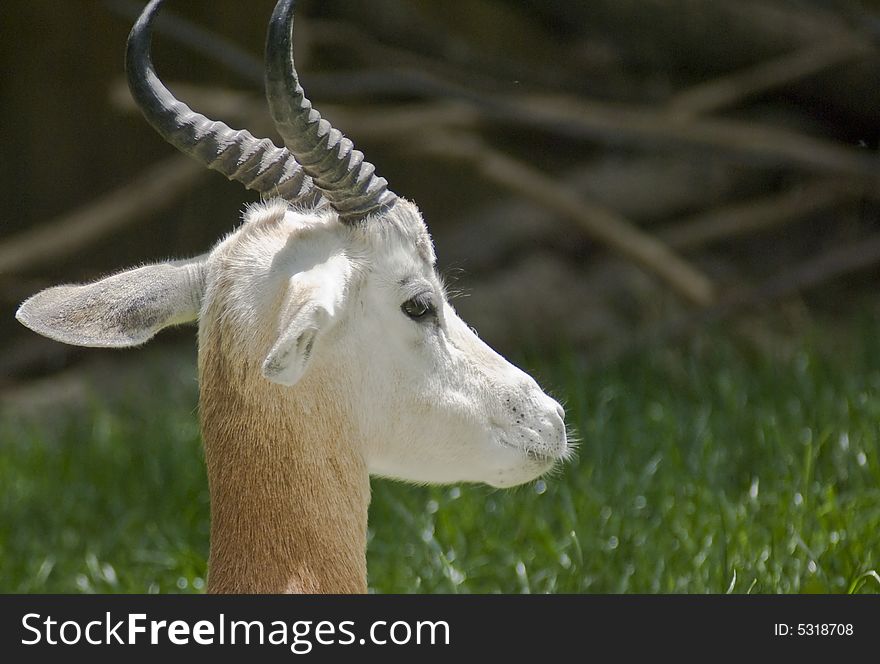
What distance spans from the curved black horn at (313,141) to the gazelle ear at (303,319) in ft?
0.61

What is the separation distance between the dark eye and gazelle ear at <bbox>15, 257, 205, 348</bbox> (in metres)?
0.48

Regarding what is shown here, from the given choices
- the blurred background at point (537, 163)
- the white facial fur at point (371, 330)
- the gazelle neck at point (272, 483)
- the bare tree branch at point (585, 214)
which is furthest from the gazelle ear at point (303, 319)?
the bare tree branch at point (585, 214)

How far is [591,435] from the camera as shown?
5102mm

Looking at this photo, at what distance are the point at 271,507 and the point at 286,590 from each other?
0.19 m

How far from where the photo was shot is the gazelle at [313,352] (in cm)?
274

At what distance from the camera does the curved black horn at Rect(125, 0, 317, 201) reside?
108 inches

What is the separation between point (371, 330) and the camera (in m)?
2.82

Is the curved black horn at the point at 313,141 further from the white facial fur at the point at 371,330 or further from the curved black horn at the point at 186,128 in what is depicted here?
the curved black horn at the point at 186,128

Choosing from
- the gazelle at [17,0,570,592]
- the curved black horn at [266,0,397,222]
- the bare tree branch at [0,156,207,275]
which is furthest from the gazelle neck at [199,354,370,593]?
the bare tree branch at [0,156,207,275]

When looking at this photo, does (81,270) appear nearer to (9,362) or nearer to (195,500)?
(9,362)

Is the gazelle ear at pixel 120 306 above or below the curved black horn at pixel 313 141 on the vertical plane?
below

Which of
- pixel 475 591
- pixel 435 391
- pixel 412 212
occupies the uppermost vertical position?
pixel 412 212

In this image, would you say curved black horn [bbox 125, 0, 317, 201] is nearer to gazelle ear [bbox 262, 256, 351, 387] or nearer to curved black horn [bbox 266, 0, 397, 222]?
curved black horn [bbox 266, 0, 397, 222]
